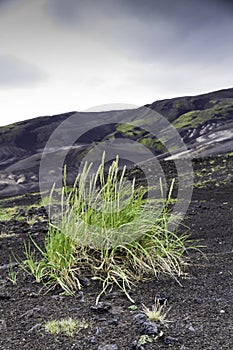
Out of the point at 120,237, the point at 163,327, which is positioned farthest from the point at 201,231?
the point at 163,327

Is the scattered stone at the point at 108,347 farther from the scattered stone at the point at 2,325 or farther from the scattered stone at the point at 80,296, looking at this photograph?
the scattered stone at the point at 80,296

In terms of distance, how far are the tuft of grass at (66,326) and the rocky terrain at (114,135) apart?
26.6 metres

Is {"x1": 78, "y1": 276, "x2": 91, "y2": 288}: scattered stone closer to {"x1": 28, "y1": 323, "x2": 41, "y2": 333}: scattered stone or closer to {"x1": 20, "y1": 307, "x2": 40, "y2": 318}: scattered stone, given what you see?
{"x1": 20, "y1": 307, "x2": 40, "y2": 318}: scattered stone

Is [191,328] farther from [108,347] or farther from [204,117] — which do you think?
[204,117]

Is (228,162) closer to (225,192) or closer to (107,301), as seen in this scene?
(225,192)

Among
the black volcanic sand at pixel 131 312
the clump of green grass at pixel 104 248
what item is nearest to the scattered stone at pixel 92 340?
the black volcanic sand at pixel 131 312

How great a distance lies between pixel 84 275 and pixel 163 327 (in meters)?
1.69

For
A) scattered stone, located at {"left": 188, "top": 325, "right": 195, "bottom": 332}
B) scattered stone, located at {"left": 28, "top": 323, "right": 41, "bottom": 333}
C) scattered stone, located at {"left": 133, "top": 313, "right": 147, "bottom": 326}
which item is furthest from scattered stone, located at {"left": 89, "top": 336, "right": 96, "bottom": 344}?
scattered stone, located at {"left": 188, "top": 325, "right": 195, "bottom": 332}

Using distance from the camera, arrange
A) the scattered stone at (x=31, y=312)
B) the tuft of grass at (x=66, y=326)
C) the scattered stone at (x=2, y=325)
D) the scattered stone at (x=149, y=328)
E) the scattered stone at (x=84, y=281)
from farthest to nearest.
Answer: the scattered stone at (x=84, y=281) → the scattered stone at (x=31, y=312) → the scattered stone at (x=2, y=325) → the tuft of grass at (x=66, y=326) → the scattered stone at (x=149, y=328)

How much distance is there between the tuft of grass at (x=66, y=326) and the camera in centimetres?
379

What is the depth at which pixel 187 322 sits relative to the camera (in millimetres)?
3955

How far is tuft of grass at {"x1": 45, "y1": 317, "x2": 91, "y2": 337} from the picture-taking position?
3795mm

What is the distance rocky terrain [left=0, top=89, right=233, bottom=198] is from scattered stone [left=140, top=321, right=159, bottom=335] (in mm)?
27024

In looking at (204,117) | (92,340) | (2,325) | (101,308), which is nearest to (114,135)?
(204,117)
